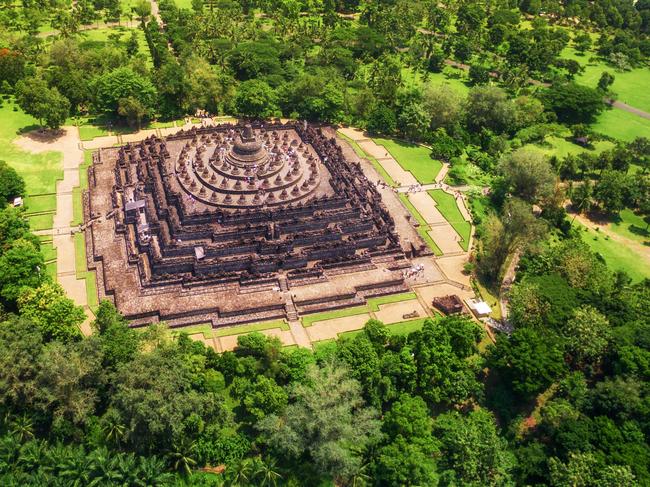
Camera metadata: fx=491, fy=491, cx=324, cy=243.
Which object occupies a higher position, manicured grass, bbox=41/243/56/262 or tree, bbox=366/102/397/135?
tree, bbox=366/102/397/135

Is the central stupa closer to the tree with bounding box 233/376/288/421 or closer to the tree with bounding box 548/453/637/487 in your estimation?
the tree with bounding box 233/376/288/421

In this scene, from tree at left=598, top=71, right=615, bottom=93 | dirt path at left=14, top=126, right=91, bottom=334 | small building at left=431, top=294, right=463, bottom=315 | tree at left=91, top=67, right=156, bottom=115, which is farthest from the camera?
tree at left=598, top=71, right=615, bottom=93

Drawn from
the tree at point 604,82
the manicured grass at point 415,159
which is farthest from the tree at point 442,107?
the tree at point 604,82

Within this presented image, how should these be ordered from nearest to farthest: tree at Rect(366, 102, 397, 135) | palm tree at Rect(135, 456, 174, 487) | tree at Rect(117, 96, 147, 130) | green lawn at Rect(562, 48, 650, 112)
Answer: palm tree at Rect(135, 456, 174, 487), tree at Rect(117, 96, 147, 130), tree at Rect(366, 102, 397, 135), green lawn at Rect(562, 48, 650, 112)

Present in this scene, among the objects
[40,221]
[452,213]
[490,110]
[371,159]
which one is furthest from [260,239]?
[490,110]

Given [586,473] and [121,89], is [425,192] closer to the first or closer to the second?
[586,473]

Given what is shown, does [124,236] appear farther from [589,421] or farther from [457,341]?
[589,421]

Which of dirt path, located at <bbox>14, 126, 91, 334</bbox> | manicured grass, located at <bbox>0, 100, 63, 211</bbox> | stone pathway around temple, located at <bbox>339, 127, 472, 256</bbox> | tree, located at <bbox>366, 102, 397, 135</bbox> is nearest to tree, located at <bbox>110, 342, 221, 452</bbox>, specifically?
dirt path, located at <bbox>14, 126, 91, 334</bbox>
